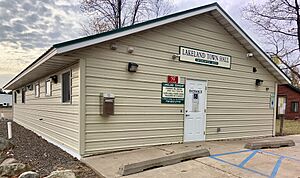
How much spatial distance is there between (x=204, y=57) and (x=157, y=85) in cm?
223

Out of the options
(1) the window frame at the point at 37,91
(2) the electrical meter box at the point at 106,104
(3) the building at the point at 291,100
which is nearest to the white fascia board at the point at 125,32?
(2) the electrical meter box at the point at 106,104

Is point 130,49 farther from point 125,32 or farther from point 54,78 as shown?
point 54,78

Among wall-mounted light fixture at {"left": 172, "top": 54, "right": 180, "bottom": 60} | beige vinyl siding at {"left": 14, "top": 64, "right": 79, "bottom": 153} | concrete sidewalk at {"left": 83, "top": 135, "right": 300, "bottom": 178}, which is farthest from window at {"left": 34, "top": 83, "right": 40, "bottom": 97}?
wall-mounted light fixture at {"left": 172, "top": 54, "right": 180, "bottom": 60}

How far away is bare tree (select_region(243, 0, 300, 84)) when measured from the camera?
19.8 m

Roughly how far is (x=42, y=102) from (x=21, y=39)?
6846mm

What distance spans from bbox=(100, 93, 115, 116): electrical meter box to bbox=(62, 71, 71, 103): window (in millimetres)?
1275

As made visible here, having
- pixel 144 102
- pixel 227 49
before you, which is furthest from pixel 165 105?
pixel 227 49

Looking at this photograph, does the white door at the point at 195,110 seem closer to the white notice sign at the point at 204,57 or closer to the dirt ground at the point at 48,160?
the white notice sign at the point at 204,57

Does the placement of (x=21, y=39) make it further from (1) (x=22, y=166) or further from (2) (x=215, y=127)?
(2) (x=215, y=127)

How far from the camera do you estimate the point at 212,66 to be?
318 inches

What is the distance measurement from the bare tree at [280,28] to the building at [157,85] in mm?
13251

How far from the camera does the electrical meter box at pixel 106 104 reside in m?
5.75

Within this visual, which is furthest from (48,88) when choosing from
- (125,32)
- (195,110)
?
(195,110)

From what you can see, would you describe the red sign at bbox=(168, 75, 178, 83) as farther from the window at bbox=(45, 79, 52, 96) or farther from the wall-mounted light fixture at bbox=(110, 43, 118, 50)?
the window at bbox=(45, 79, 52, 96)
